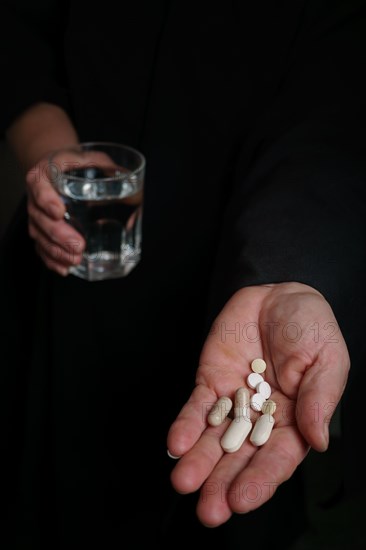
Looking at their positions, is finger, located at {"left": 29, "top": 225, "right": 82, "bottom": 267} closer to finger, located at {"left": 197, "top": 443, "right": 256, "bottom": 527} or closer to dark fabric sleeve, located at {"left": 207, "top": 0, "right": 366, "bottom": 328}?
dark fabric sleeve, located at {"left": 207, "top": 0, "right": 366, "bottom": 328}

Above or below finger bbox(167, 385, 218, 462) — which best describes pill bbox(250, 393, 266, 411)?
below

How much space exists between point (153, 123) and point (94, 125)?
8cm

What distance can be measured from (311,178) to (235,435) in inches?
10.9

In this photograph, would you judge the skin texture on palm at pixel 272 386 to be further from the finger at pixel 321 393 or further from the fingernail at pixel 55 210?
the fingernail at pixel 55 210

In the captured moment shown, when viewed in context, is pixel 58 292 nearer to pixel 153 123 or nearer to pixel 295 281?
pixel 153 123

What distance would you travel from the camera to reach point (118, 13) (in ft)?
2.46

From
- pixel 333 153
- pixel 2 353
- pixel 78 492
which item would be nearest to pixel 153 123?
pixel 333 153

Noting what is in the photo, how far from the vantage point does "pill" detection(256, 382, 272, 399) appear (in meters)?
0.52

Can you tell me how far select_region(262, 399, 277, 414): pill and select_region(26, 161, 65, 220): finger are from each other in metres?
0.32

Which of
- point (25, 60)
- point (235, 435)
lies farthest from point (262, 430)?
point (25, 60)

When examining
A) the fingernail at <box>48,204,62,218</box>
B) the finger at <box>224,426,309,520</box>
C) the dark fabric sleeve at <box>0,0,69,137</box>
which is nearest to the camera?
the finger at <box>224,426,309,520</box>

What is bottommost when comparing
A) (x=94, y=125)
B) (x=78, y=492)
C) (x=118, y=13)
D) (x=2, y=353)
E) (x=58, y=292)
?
(x=78, y=492)

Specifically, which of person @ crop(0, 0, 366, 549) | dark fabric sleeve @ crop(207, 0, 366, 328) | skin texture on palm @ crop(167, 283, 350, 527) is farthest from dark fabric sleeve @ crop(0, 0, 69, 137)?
skin texture on palm @ crop(167, 283, 350, 527)

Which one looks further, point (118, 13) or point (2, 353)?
point (2, 353)
